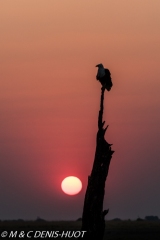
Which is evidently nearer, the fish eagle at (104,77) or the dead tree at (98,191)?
the dead tree at (98,191)

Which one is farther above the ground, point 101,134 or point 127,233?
point 127,233

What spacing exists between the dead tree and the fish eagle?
6.20 feet

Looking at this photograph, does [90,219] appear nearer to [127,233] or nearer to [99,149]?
[99,149]

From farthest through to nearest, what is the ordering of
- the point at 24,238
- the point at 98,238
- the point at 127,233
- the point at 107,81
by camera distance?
the point at 127,233 → the point at 24,238 → the point at 107,81 → the point at 98,238

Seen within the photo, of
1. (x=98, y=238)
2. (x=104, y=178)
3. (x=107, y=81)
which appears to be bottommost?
(x=98, y=238)

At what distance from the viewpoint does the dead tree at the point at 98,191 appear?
100 feet

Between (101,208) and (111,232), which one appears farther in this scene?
(111,232)

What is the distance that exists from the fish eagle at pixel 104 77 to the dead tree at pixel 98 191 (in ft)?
6.20

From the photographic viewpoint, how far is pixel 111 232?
6656cm

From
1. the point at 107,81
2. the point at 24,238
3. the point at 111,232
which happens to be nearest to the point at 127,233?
the point at 111,232

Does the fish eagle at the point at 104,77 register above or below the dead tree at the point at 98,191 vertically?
above

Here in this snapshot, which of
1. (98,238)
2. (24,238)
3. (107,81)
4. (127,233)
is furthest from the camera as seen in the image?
(127,233)

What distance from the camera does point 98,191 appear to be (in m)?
30.8

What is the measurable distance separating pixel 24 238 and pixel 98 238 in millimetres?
30983
